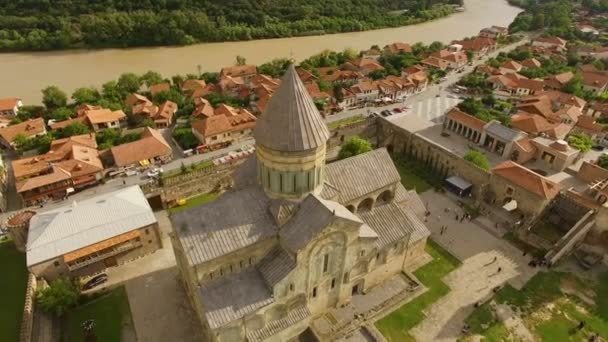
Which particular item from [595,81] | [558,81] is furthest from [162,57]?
[595,81]

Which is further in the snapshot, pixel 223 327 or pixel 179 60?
pixel 179 60

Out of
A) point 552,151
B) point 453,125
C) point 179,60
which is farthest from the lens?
point 179,60

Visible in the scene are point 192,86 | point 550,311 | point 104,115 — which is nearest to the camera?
point 550,311

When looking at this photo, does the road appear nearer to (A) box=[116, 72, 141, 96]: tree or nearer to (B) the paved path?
(A) box=[116, 72, 141, 96]: tree

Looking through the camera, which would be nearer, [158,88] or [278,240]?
[278,240]

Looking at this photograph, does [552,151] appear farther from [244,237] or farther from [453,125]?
Answer: [244,237]

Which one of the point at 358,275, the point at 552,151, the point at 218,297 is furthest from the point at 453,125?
the point at 218,297

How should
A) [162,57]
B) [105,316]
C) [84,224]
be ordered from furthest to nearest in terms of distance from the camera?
[162,57]
[84,224]
[105,316]

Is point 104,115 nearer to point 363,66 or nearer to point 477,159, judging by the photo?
point 363,66
